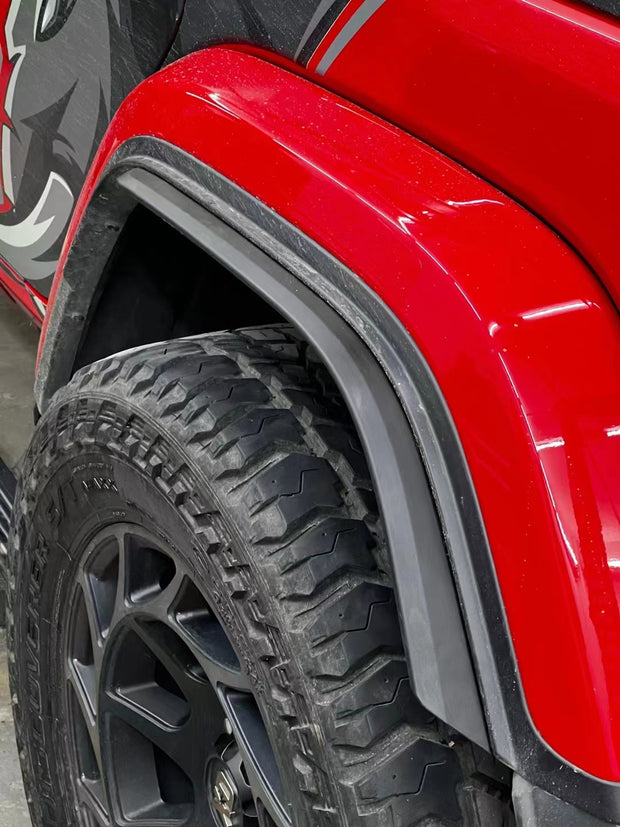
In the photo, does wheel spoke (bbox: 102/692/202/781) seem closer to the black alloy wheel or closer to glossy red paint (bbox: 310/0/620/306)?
the black alloy wheel

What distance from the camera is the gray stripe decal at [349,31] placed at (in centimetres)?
92

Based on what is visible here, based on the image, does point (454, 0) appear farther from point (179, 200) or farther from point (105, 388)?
point (105, 388)

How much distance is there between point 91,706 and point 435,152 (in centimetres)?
80

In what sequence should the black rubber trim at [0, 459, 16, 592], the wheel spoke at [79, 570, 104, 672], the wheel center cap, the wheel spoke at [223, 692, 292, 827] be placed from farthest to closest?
the black rubber trim at [0, 459, 16, 592] → the wheel spoke at [79, 570, 104, 672] → the wheel center cap → the wheel spoke at [223, 692, 292, 827]

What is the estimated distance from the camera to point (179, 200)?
3.47 ft

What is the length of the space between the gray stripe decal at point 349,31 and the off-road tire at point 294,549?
0.29 meters

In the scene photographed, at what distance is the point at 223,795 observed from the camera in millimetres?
1112

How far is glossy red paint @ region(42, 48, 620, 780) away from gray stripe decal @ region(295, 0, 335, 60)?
0.45 ft

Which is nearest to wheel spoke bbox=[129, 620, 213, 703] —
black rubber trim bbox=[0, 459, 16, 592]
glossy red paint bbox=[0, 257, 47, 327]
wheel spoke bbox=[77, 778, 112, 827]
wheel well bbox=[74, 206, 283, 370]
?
wheel spoke bbox=[77, 778, 112, 827]

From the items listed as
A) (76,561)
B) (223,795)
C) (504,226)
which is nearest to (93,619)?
(76,561)

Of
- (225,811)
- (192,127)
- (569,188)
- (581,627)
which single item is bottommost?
(225,811)

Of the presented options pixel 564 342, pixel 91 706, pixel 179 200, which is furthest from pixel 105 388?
pixel 564 342

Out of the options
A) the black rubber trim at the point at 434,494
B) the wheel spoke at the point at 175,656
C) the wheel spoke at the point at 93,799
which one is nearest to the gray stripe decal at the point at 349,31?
the black rubber trim at the point at 434,494

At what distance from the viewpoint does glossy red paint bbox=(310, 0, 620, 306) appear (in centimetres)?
Answer: 77
